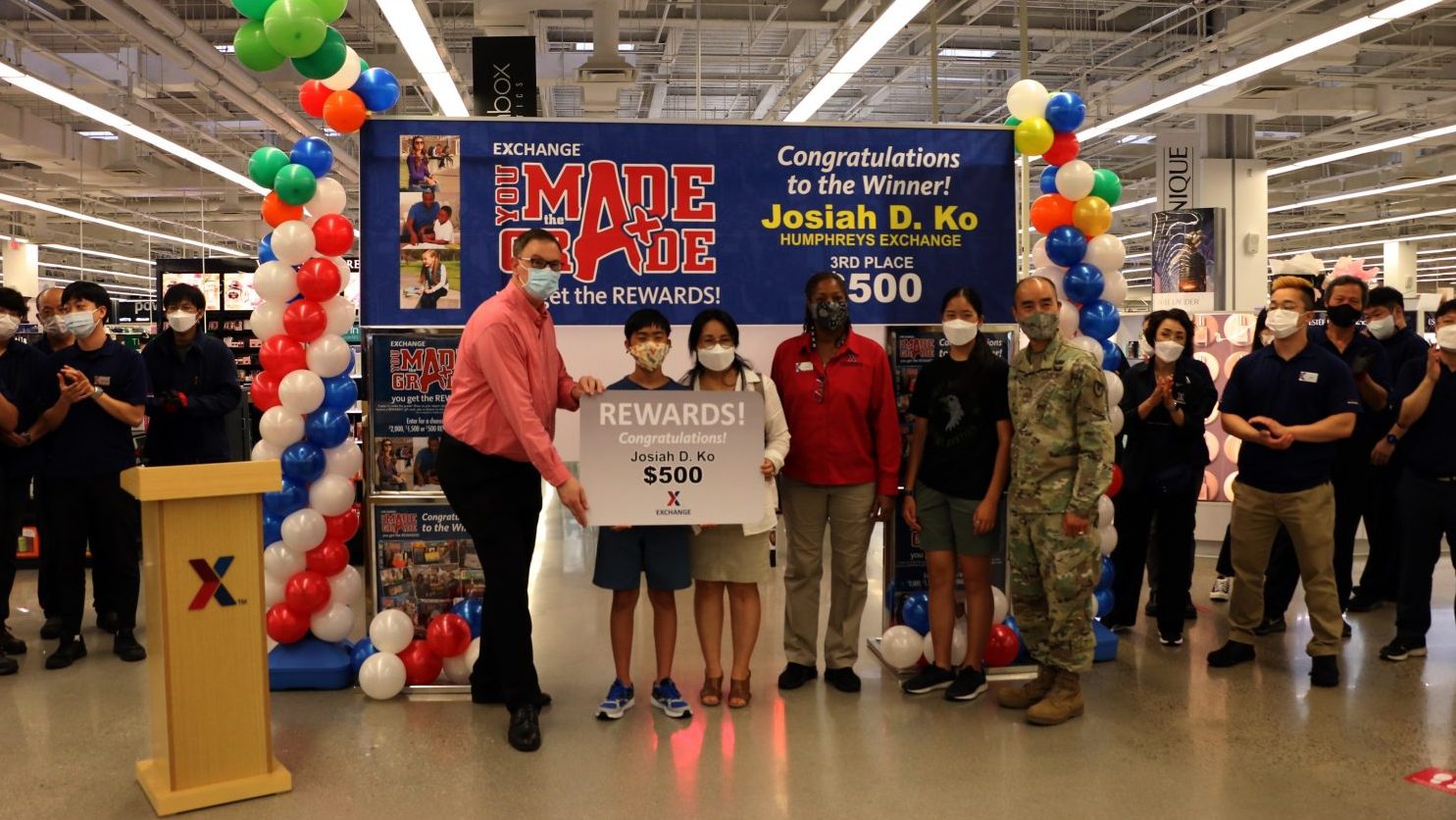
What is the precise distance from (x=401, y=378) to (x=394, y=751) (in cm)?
145

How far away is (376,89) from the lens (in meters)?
4.46

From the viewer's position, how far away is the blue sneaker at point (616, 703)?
4227 mm

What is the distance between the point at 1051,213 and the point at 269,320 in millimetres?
3233

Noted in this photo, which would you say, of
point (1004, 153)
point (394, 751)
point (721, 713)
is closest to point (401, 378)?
point (394, 751)

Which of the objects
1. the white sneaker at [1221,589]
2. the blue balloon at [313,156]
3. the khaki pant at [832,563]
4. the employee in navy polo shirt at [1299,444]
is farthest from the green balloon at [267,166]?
the white sneaker at [1221,589]

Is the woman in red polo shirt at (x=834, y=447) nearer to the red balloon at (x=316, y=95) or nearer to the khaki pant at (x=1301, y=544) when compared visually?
the khaki pant at (x=1301, y=544)

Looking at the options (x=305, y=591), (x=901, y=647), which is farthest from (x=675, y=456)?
(x=305, y=591)

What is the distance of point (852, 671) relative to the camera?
460cm

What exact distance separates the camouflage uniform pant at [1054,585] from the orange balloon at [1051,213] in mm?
1336

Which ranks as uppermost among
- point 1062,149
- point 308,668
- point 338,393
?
point 1062,149

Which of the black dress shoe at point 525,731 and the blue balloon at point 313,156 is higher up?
the blue balloon at point 313,156

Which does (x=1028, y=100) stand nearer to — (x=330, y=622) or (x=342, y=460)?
(x=342, y=460)

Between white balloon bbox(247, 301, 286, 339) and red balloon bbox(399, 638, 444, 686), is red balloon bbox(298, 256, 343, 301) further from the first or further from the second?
red balloon bbox(399, 638, 444, 686)

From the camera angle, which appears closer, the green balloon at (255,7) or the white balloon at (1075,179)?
the green balloon at (255,7)
